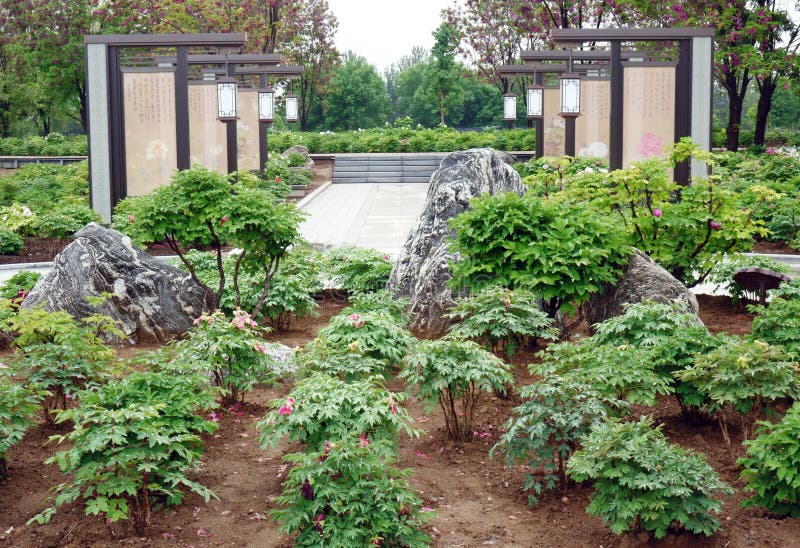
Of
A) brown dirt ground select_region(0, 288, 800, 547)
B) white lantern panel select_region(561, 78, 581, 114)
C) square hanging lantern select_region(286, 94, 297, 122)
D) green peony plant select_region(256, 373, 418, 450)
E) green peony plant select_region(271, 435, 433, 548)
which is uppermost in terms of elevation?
square hanging lantern select_region(286, 94, 297, 122)

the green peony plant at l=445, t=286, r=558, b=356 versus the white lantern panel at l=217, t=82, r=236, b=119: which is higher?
the white lantern panel at l=217, t=82, r=236, b=119

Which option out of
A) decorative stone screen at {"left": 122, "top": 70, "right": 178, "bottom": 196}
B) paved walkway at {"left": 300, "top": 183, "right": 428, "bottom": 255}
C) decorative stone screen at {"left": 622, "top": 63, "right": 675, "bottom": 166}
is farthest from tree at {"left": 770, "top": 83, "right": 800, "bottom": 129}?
decorative stone screen at {"left": 122, "top": 70, "right": 178, "bottom": 196}

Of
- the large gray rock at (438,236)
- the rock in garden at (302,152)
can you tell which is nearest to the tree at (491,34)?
the rock in garden at (302,152)

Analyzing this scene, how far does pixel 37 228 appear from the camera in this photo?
1669 centimetres

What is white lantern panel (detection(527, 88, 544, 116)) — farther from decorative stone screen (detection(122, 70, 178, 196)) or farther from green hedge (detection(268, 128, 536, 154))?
green hedge (detection(268, 128, 536, 154))

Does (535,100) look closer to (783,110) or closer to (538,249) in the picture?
(538,249)

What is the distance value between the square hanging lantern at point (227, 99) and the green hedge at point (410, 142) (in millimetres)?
12869

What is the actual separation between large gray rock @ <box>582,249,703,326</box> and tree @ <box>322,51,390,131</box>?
159ft

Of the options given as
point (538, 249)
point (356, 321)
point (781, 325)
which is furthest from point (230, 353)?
point (781, 325)

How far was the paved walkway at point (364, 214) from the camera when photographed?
17297 millimetres

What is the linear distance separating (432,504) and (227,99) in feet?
50.2

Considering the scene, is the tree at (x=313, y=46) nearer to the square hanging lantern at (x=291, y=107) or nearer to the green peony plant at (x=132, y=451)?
the square hanging lantern at (x=291, y=107)

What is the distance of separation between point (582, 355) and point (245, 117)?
2142cm

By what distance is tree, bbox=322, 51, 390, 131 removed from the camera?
2250 inches
